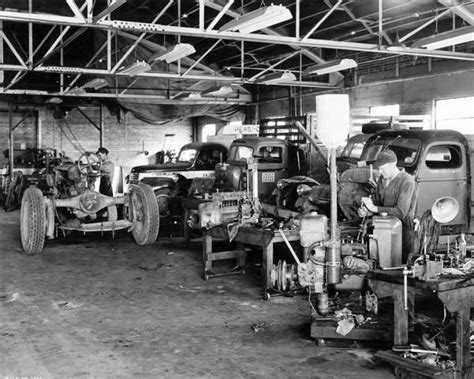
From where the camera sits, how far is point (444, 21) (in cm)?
1072

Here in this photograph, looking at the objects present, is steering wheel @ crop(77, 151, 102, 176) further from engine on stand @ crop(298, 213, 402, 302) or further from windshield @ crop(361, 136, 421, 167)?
engine on stand @ crop(298, 213, 402, 302)

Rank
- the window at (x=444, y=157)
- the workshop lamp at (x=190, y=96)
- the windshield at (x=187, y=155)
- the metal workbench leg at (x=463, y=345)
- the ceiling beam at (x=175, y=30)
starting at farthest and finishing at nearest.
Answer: the workshop lamp at (x=190, y=96) → the windshield at (x=187, y=155) → the window at (x=444, y=157) → the ceiling beam at (x=175, y=30) → the metal workbench leg at (x=463, y=345)

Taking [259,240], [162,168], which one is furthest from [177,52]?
[259,240]

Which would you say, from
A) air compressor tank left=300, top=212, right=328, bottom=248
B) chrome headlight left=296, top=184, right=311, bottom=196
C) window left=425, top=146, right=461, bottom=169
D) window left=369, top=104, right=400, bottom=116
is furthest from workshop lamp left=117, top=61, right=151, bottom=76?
air compressor tank left=300, top=212, right=328, bottom=248

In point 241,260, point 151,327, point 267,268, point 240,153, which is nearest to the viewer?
point 151,327

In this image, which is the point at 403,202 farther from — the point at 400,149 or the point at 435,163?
the point at 435,163

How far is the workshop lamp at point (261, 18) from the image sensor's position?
6.74 meters

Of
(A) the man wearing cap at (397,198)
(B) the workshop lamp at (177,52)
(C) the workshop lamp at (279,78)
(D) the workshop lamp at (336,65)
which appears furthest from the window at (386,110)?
(A) the man wearing cap at (397,198)

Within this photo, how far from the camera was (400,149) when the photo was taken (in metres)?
7.83

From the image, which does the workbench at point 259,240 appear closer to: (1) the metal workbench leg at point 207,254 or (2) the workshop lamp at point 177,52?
(1) the metal workbench leg at point 207,254

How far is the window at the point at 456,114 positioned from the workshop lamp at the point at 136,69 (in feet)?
18.8

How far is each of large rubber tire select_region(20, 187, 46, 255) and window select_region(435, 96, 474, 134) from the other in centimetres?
764

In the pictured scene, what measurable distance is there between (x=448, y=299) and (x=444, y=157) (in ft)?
15.2

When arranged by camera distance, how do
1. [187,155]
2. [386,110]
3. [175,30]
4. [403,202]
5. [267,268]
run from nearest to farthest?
[403,202] → [267,268] → [175,30] → [386,110] → [187,155]
